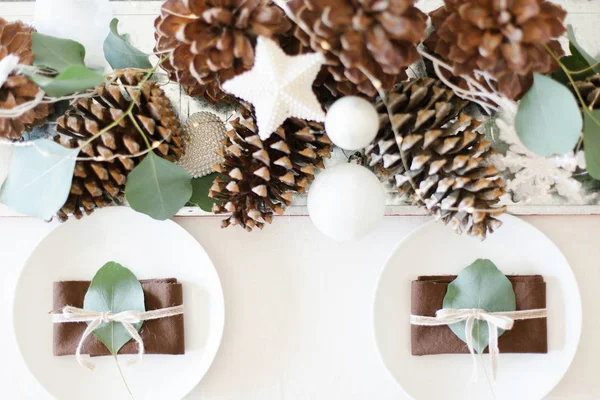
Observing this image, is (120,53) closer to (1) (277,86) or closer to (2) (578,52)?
(1) (277,86)

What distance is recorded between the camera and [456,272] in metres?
0.81

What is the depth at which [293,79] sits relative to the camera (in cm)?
61

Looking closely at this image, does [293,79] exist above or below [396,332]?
above

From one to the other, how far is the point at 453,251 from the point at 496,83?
28cm

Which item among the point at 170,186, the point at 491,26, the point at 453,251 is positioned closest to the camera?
the point at 491,26

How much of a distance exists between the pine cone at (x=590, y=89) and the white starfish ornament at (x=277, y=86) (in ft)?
1.17

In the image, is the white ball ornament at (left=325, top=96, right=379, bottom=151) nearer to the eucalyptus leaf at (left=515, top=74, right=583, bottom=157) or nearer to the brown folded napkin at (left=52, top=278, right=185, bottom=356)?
the eucalyptus leaf at (left=515, top=74, right=583, bottom=157)

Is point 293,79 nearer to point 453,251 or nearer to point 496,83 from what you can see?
point 496,83

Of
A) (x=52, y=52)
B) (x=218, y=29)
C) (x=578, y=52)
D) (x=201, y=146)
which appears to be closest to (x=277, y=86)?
(x=218, y=29)

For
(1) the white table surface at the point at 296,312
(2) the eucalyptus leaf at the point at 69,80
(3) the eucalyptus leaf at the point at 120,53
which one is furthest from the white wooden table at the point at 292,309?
(2) the eucalyptus leaf at the point at 69,80

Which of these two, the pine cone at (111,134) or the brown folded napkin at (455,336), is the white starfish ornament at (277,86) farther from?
the brown folded napkin at (455,336)

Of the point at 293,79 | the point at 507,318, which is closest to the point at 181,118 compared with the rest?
the point at 293,79

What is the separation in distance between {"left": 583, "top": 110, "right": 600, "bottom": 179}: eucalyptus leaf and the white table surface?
205 mm

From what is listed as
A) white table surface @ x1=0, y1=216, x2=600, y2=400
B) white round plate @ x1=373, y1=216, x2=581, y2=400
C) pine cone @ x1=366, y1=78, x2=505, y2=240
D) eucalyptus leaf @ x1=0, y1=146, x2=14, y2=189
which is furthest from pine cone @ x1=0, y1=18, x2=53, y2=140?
white round plate @ x1=373, y1=216, x2=581, y2=400
